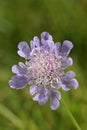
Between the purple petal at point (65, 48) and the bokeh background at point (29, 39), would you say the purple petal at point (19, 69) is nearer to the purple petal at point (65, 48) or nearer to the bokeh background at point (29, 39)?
the purple petal at point (65, 48)

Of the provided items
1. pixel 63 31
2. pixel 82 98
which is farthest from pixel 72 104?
pixel 63 31

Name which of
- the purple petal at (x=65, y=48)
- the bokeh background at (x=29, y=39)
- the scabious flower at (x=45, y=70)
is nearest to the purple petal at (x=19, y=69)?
the scabious flower at (x=45, y=70)

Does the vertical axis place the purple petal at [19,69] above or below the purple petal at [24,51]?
below

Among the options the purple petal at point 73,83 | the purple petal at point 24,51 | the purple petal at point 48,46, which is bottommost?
the purple petal at point 73,83

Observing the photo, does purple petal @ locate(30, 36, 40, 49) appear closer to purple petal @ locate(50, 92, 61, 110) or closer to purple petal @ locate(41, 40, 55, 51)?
purple petal @ locate(41, 40, 55, 51)

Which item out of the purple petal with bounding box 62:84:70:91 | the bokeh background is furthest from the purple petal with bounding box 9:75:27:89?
the bokeh background

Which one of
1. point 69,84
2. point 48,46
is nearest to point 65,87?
point 69,84

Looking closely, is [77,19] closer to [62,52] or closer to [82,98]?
[82,98]
